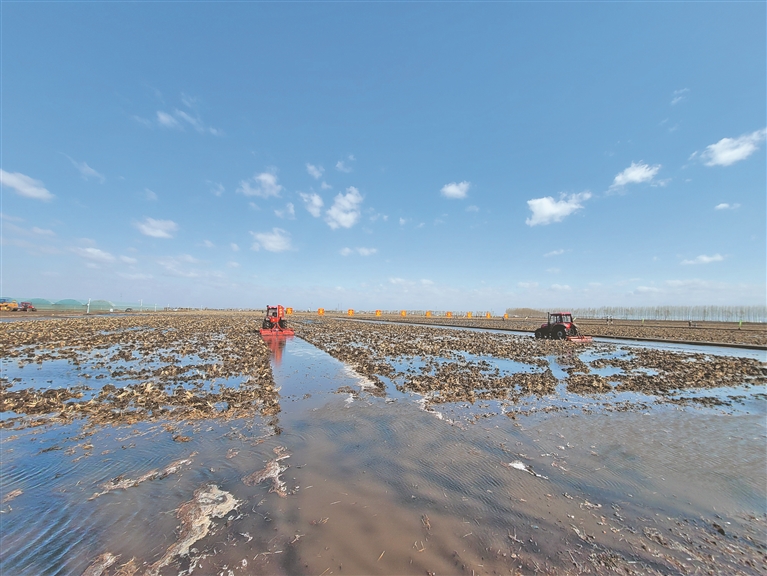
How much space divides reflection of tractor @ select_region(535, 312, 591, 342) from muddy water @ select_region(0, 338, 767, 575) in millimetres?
22015

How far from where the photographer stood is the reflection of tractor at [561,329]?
28.8 metres

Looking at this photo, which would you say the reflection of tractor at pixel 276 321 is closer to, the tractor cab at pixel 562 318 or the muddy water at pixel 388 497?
the muddy water at pixel 388 497

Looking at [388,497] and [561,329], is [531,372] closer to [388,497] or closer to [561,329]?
[388,497]

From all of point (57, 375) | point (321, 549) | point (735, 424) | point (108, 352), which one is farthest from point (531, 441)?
point (108, 352)

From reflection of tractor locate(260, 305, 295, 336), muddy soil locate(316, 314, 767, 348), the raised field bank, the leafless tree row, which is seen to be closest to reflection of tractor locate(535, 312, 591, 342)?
muddy soil locate(316, 314, 767, 348)

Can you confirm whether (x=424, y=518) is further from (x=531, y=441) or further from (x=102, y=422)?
(x=102, y=422)

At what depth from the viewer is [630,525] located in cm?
430

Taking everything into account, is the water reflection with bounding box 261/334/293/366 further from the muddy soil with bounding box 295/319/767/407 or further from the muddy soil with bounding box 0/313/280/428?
the muddy soil with bounding box 295/319/767/407

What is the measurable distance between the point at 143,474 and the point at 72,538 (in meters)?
1.51

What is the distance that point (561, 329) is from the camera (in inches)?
1168

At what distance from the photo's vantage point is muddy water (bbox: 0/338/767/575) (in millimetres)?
3684

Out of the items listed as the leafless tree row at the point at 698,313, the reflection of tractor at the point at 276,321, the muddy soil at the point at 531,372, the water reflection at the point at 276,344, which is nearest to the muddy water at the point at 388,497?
the muddy soil at the point at 531,372

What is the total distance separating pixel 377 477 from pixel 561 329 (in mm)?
29246

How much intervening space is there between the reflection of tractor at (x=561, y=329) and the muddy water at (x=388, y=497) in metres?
22.0
